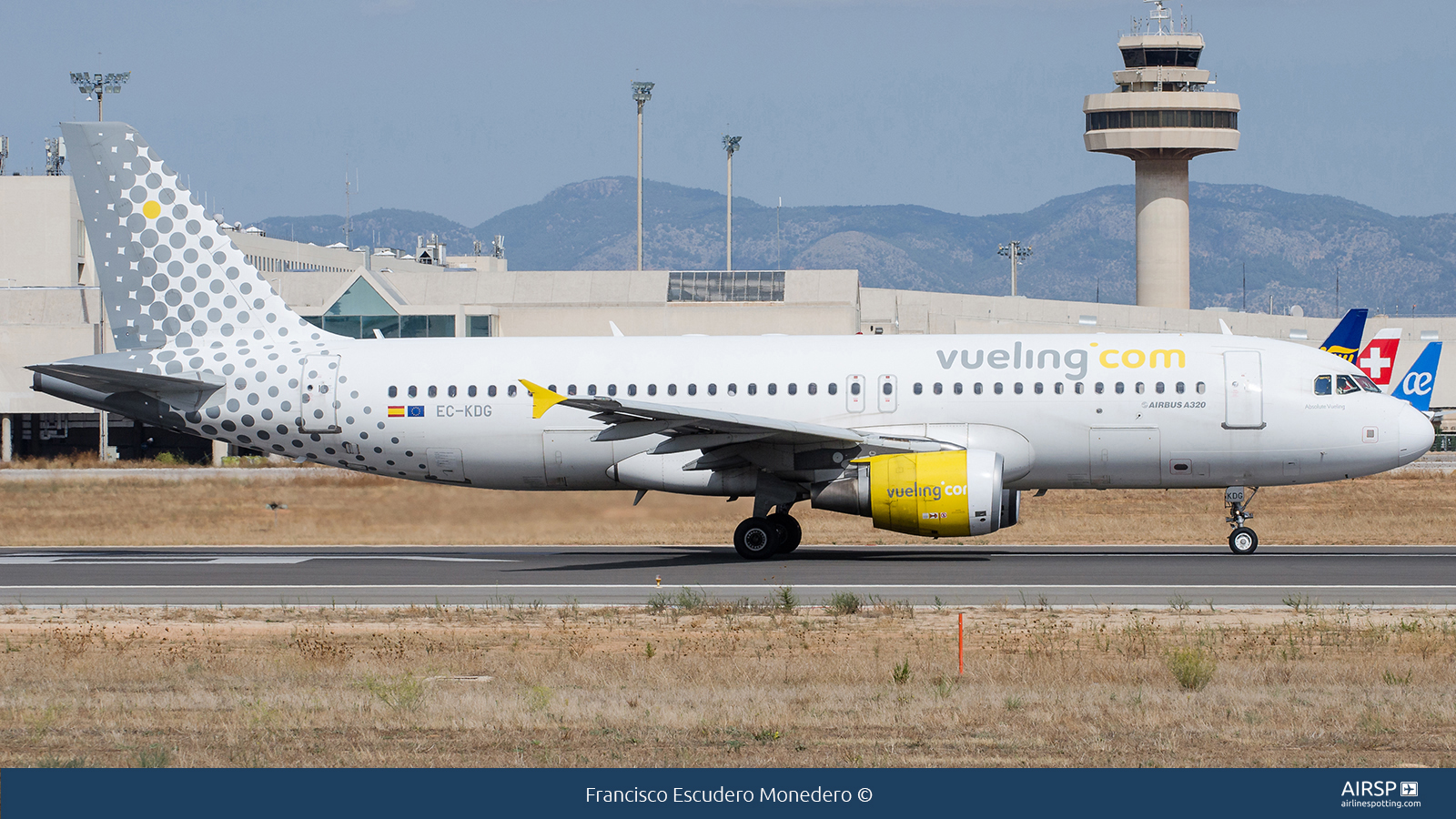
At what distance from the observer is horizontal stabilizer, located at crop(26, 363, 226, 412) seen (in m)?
28.7

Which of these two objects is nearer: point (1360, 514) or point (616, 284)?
point (1360, 514)

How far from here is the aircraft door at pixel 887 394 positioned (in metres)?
27.7

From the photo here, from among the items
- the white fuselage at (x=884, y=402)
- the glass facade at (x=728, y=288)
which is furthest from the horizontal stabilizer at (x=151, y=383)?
the glass facade at (x=728, y=288)

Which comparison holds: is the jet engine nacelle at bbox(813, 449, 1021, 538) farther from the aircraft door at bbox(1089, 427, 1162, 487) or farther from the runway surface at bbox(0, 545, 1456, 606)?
the aircraft door at bbox(1089, 427, 1162, 487)

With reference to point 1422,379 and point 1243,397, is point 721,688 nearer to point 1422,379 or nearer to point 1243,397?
point 1243,397

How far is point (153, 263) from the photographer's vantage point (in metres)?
30.3

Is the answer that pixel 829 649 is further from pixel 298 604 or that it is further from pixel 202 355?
pixel 202 355

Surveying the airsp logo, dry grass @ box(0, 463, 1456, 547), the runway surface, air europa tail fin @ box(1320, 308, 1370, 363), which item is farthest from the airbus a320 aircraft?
the airsp logo

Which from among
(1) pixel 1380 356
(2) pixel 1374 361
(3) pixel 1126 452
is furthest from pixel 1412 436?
(1) pixel 1380 356

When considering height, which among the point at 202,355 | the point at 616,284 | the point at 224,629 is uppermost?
the point at 616,284

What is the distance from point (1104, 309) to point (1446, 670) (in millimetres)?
90038

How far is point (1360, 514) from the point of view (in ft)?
125

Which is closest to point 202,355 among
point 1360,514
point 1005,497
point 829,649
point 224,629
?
point 224,629

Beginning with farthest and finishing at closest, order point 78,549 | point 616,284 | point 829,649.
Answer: point 616,284 < point 78,549 < point 829,649
